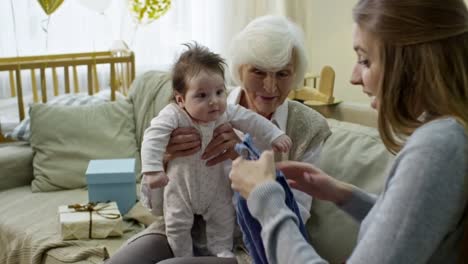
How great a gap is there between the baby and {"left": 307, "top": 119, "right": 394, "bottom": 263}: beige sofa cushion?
336mm

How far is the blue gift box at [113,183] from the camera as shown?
2291mm

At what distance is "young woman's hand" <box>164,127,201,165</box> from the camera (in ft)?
5.49

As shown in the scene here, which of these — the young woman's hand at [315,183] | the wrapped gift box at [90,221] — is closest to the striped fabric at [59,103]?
the wrapped gift box at [90,221]

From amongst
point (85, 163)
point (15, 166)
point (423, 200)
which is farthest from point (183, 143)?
point (15, 166)

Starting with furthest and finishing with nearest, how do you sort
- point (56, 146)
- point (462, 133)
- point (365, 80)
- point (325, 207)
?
1. point (56, 146)
2. point (325, 207)
3. point (365, 80)
4. point (462, 133)

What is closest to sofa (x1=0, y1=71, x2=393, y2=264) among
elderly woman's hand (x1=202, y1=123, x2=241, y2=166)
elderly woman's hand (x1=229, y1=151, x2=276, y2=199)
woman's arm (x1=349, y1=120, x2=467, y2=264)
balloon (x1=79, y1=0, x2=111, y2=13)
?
elderly woman's hand (x1=202, y1=123, x2=241, y2=166)

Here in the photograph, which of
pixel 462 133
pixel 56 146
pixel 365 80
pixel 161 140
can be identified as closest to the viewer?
pixel 462 133

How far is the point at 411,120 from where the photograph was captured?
106cm

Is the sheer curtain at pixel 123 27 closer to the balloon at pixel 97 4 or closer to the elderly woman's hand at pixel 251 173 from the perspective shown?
the balloon at pixel 97 4

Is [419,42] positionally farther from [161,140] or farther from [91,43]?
[91,43]

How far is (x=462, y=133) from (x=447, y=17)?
208 millimetres

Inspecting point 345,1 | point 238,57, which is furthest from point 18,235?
point 345,1

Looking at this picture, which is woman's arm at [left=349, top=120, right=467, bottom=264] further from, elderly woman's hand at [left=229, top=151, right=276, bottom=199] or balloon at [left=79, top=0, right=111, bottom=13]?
balloon at [left=79, top=0, right=111, bottom=13]

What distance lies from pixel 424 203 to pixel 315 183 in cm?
48
